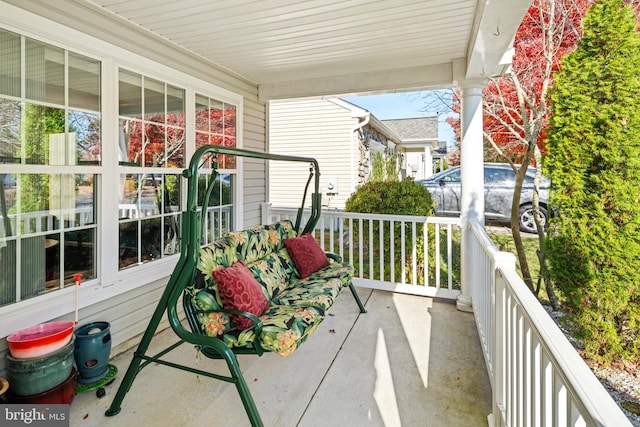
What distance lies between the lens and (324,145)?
29.5ft

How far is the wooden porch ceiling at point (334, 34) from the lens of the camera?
8.52 ft

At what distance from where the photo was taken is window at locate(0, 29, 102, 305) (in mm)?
2197

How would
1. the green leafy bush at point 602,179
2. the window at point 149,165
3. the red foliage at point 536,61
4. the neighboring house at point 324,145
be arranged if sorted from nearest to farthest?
the green leafy bush at point 602,179 → the window at point 149,165 → the red foliage at point 536,61 → the neighboring house at point 324,145

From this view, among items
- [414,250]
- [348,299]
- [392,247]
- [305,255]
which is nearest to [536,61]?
[414,250]

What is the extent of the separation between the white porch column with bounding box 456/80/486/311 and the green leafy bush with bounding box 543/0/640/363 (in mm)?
749

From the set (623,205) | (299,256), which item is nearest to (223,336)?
(299,256)

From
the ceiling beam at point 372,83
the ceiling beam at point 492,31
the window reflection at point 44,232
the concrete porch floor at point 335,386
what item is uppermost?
the ceiling beam at point 372,83

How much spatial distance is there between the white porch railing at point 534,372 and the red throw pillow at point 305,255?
62.3 inches

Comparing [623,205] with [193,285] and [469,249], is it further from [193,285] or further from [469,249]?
[193,285]

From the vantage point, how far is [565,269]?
124 inches

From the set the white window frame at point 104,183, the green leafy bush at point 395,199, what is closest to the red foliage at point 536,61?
the green leafy bush at point 395,199

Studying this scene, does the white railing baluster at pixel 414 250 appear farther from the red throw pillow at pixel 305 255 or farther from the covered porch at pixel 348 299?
the red throw pillow at pixel 305 255

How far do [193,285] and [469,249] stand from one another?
2.87 metres

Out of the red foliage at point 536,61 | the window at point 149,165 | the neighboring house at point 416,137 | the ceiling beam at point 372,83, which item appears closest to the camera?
the window at point 149,165
